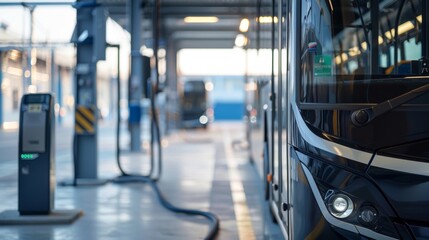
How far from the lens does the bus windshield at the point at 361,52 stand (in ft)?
12.7

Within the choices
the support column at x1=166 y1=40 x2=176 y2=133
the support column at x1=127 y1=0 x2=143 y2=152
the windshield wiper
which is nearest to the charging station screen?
the windshield wiper

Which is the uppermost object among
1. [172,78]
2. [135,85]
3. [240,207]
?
[172,78]

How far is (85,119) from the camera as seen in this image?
34.1ft

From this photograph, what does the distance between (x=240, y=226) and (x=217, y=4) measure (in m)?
14.4

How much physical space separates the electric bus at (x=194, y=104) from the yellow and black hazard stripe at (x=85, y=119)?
25.6 metres

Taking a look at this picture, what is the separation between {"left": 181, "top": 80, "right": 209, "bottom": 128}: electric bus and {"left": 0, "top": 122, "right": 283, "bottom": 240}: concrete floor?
21.9 m

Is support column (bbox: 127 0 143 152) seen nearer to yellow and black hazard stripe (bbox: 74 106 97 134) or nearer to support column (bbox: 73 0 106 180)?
support column (bbox: 73 0 106 180)

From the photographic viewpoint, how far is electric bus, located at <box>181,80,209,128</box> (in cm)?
3644

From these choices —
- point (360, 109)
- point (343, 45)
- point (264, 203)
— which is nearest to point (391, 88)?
point (360, 109)

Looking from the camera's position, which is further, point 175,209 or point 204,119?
point 204,119

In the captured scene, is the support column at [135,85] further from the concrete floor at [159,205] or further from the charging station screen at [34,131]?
the charging station screen at [34,131]

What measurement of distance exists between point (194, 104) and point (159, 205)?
1137 inches

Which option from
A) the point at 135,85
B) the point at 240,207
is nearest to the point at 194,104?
the point at 135,85

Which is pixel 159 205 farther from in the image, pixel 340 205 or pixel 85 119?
pixel 340 205
